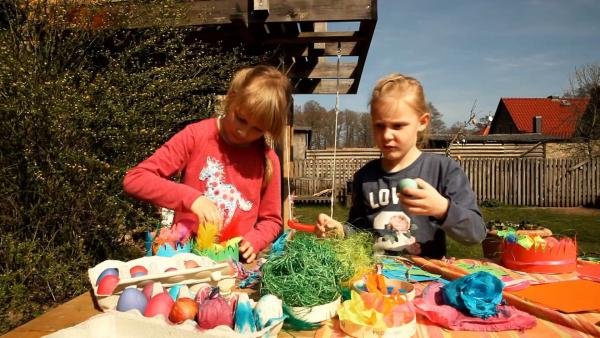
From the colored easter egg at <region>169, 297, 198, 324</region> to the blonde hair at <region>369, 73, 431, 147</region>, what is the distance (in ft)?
4.53

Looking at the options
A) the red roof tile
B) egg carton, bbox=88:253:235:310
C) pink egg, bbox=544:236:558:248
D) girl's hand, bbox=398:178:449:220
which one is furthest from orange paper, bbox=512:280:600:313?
the red roof tile

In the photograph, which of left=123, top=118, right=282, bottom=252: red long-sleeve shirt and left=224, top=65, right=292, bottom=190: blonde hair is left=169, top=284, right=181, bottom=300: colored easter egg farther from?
left=224, top=65, right=292, bottom=190: blonde hair

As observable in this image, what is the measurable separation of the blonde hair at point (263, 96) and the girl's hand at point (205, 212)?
46 cm

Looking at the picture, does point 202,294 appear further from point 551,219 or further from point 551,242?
point 551,219

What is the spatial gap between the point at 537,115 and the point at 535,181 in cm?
2401

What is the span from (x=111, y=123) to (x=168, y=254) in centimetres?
360

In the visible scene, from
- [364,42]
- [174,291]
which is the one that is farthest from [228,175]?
[364,42]

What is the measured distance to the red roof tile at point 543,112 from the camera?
34.3 metres

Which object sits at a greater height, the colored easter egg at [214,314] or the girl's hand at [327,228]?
the girl's hand at [327,228]

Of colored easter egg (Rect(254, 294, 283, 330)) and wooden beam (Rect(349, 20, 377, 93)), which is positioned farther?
wooden beam (Rect(349, 20, 377, 93))

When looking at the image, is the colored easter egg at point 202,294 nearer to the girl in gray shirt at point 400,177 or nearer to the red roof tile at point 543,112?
the girl in gray shirt at point 400,177

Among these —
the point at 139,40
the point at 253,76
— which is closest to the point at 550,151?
the point at 139,40

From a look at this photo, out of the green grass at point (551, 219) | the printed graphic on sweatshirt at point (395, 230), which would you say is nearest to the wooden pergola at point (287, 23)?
the printed graphic on sweatshirt at point (395, 230)

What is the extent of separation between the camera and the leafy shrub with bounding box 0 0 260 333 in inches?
156
